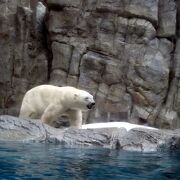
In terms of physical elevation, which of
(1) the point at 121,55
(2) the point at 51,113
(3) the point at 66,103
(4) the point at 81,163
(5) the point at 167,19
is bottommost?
(4) the point at 81,163

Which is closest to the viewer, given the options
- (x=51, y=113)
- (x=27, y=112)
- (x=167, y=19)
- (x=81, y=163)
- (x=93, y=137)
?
(x=81, y=163)

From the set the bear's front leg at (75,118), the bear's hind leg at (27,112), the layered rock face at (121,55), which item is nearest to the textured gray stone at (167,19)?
the layered rock face at (121,55)

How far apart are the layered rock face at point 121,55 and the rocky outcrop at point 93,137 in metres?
5.25

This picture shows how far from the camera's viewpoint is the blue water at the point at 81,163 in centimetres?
491

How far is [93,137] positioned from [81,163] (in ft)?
5.76

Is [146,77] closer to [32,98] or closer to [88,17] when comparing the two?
[88,17]

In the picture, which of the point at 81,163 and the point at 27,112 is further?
the point at 27,112

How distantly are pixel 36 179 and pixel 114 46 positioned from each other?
906cm

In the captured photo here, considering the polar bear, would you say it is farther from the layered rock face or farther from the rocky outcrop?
the layered rock face

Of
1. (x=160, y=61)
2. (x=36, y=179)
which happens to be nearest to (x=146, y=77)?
(x=160, y=61)

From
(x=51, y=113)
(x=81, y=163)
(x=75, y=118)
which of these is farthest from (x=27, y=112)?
(x=81, y=163)

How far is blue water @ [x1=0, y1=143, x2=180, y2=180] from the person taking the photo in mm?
4910

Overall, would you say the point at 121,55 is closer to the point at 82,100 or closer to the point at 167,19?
the point at 167,19

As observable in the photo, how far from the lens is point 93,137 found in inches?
292
